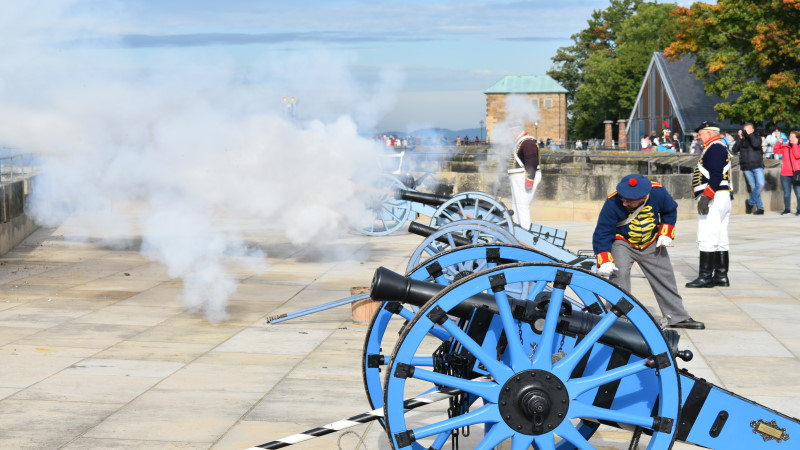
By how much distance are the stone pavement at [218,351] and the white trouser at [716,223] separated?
21.0 inches

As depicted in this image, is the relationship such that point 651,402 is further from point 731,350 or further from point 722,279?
point 722,279

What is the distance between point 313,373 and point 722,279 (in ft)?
19.5

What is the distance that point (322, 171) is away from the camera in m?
13.9

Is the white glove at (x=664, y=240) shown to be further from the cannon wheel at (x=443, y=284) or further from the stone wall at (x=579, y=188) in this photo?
the stone wall at (x=579, y=188)

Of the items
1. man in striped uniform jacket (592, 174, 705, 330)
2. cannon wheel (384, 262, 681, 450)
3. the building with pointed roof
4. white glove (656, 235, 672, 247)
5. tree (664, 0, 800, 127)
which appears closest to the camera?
cannon wheel (384, 262, 681, 450)

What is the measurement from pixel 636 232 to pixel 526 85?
103082mm

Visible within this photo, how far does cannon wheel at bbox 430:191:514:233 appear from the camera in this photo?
1334 cm

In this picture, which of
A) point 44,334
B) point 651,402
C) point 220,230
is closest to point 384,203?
point 220,230

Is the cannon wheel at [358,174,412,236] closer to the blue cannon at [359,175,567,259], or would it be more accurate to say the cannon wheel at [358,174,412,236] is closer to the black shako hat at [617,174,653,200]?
the blue cannon at [359,175,567,259]

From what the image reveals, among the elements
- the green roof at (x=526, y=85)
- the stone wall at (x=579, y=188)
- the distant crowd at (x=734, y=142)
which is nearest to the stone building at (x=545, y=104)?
the green roof at (x=526, y=85)

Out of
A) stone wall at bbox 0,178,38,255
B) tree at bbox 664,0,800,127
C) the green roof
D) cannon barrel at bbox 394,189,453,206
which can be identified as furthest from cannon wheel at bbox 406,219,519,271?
the green roof

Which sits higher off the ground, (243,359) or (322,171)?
(322,171)

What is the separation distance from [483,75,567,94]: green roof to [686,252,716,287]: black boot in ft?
304

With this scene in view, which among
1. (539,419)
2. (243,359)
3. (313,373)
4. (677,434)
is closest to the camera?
(539,419)
